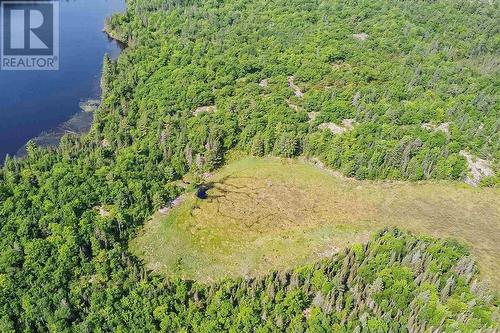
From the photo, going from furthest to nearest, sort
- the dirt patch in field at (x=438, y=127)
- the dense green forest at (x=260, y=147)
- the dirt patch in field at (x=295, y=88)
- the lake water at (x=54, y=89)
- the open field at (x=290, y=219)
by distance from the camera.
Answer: the dirt patch in field at (x=295, y=88) → the lake water at (x=54, y=89) → the dirt patch in field at (x=438, y=127) → the open field at (x=290, y=219) → the dense green forest at (x=260, y=147)

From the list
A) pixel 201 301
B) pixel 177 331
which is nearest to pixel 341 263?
pixel 201 301

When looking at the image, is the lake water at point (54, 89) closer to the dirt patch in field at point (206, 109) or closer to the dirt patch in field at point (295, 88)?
the dirt patch in field at point (206, 109)

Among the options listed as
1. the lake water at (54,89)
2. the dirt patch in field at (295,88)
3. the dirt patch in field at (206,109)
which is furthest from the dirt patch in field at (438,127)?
the lake water at (54,89)

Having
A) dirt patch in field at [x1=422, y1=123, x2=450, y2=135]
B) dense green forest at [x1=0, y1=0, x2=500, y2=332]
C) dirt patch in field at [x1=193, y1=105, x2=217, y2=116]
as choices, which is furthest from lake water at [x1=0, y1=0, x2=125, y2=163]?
dirt patch in field at [x1=422, y1=123, x2=450, y2=135]

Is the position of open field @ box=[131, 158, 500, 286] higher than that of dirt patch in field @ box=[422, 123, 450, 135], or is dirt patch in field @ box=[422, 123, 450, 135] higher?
dirt patch in field @ box=[422, 123, 450, 135]

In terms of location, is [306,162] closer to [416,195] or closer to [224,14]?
[416,195]

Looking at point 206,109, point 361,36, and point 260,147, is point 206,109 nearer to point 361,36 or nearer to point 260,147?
point 260,147

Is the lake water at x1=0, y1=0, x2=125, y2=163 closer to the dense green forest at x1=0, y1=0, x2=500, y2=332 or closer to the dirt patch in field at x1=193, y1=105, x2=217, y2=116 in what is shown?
the dense green forest at x1=0, y1=0, x2=500, y2=332
